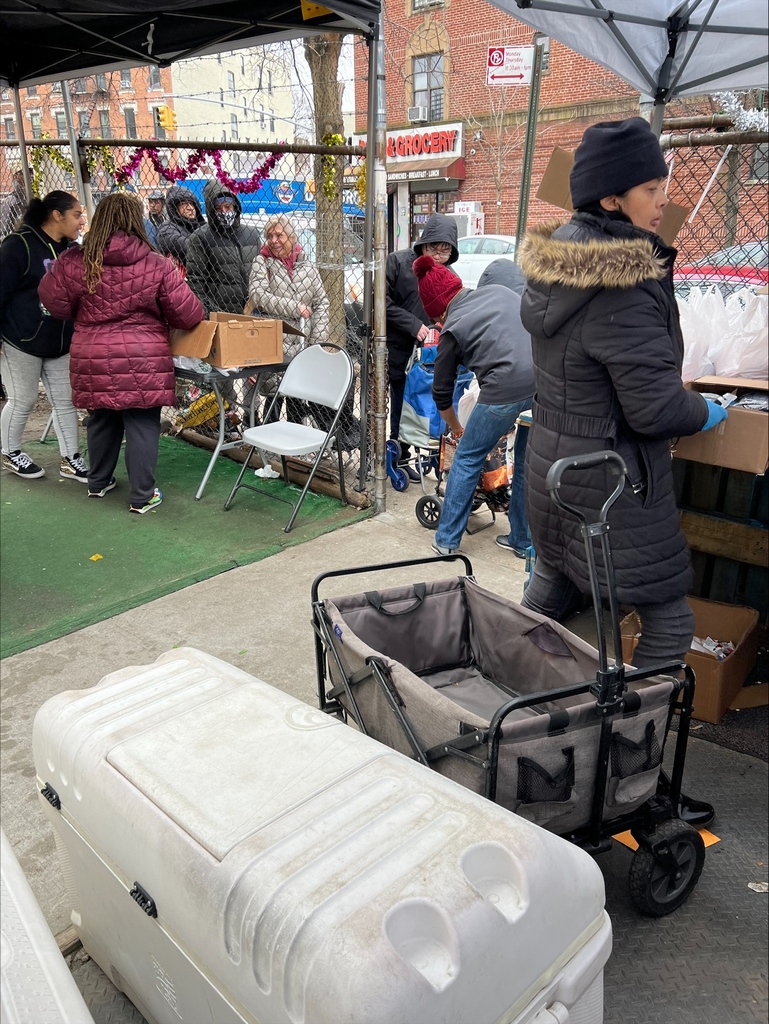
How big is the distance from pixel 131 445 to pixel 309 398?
122 cm

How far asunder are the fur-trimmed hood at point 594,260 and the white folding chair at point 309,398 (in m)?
2.72

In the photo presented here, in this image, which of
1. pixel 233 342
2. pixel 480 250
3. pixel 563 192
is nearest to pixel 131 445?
pixel 233 342

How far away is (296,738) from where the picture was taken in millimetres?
1580

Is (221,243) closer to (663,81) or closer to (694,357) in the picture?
(663,81)

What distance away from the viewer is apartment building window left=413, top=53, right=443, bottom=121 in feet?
80.3

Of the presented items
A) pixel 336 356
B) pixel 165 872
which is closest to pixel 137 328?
pixel 336 356

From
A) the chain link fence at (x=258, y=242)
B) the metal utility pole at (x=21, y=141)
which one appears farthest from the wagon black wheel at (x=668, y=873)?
the metal utility pole at (x=21, y=141)

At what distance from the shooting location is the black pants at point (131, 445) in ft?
16.8

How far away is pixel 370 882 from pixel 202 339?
4.33 meters

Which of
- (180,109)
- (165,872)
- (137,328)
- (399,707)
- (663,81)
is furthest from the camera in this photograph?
(180,109)

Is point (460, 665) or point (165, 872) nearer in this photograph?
point (165, 872)

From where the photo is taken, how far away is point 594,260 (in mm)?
2111

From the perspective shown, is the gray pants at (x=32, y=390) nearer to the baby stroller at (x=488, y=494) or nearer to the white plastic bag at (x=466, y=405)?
the baby stroller at (x=488, y=494)

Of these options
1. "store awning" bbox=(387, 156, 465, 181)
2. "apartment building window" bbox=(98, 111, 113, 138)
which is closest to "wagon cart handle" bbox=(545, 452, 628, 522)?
"apartment building window" bbox=(98, 111, 113, 138)
